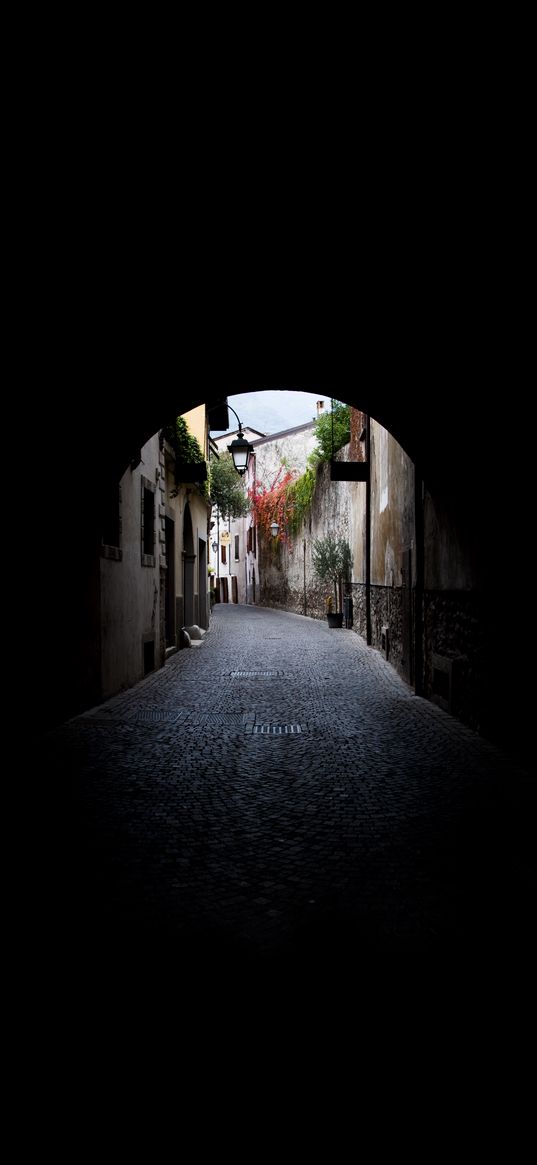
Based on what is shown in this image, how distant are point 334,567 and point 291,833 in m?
17.3

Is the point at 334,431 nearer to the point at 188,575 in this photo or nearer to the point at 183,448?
the point at 188,575

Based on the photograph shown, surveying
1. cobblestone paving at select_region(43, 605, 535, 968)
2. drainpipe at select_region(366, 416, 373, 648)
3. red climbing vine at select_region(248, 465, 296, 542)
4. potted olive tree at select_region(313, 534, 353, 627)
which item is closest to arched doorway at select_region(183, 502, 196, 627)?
drainpipe at select_region(366, 416, 373, 648)

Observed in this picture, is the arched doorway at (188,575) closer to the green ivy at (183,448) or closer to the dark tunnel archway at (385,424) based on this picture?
the green ivy at (183,448)

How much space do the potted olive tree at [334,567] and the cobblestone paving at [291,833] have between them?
12.4 m

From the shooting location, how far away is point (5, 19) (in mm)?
2682

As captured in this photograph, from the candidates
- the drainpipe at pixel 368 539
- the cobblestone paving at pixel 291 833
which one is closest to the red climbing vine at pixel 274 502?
the drainpipe at pixel 368 539

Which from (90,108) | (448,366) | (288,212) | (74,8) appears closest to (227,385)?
(448,366)

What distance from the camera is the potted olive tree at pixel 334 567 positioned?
20.0m

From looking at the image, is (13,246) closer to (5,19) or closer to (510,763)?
(5,19)

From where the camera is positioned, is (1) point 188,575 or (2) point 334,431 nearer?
(1) point 188,575

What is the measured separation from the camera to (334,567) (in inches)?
821

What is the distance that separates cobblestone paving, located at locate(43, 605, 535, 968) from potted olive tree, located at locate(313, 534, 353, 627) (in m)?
12.4

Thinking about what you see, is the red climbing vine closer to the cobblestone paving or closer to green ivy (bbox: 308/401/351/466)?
green ivy (bbox: 308/401/351/466)

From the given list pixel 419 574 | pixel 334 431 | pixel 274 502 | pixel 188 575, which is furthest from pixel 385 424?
pixel 274 502
